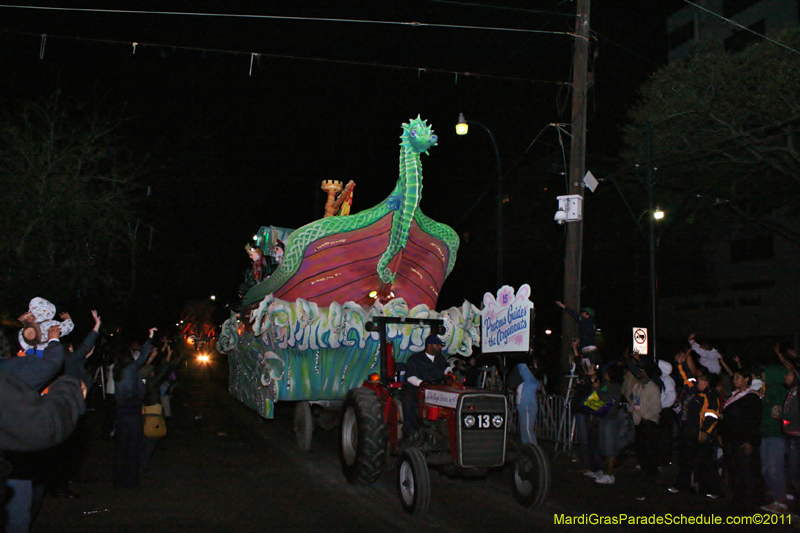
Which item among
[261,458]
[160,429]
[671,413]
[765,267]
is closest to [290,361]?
[261,458]

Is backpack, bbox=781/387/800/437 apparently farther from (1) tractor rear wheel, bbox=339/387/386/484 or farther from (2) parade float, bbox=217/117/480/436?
(2) parade float, bbox=217/117/480/436

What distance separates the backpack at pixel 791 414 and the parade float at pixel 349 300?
4.74 meters

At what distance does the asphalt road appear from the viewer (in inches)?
270

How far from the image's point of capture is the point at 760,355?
8727 mm

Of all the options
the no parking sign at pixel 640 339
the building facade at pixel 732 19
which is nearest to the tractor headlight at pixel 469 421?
the no parking sign at pixel 640 339

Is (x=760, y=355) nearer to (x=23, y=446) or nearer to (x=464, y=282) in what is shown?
(x=23, y=446)

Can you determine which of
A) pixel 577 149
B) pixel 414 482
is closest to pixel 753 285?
pixel 577 149

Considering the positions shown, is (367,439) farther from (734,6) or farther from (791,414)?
(734,6)

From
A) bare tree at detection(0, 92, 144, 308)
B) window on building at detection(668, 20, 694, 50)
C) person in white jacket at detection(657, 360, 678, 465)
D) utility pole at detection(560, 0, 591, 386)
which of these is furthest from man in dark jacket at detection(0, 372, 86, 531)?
window on building at detection(668, 20, 694, 50)

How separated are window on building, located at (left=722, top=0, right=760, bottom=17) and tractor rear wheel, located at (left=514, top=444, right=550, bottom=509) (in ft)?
104

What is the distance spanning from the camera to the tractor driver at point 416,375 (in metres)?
7.86

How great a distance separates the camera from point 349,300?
11688 mm

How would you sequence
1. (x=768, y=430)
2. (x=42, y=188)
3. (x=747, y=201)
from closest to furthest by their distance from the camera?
(x=768, y=430) → (x=42, y=188) → (x=747, y=201)

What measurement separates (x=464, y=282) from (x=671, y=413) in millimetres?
26372
